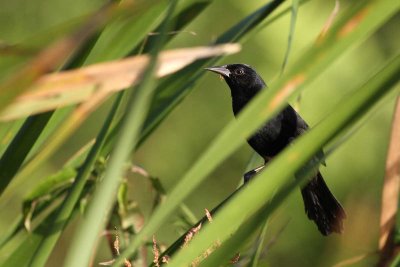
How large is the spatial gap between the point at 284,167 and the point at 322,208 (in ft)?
5.82

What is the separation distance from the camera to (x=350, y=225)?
2492 millimetres

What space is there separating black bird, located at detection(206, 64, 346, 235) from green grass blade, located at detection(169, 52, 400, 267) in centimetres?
137

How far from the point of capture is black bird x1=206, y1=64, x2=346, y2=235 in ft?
9.04

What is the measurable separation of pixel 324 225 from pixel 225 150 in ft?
5.92

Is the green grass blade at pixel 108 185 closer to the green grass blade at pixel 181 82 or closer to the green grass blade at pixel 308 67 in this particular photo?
the green grass blade at pixel 308 67

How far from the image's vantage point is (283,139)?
10.7ft

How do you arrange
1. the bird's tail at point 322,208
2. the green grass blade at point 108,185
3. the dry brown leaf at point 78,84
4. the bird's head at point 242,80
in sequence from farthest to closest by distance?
the bird's head at point 242,80
the bird's tail at point 322,208
the dry brown leaf at point 78,84
the green grass blade at point 108,185

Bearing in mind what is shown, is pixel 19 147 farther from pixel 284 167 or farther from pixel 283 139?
pixel 283 139

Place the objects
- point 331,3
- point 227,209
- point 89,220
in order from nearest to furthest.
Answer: point 89,220
point 227,209
point 331,3

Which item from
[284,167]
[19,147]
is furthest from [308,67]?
[19,147]

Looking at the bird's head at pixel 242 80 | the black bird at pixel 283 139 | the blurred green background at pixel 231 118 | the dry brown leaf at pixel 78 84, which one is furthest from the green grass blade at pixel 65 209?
the blurred green background at pixel 231 118

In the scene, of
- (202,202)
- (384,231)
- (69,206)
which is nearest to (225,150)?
(69,206)

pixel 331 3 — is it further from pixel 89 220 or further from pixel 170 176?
pixel 89 220

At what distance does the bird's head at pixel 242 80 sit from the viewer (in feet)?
11.7
